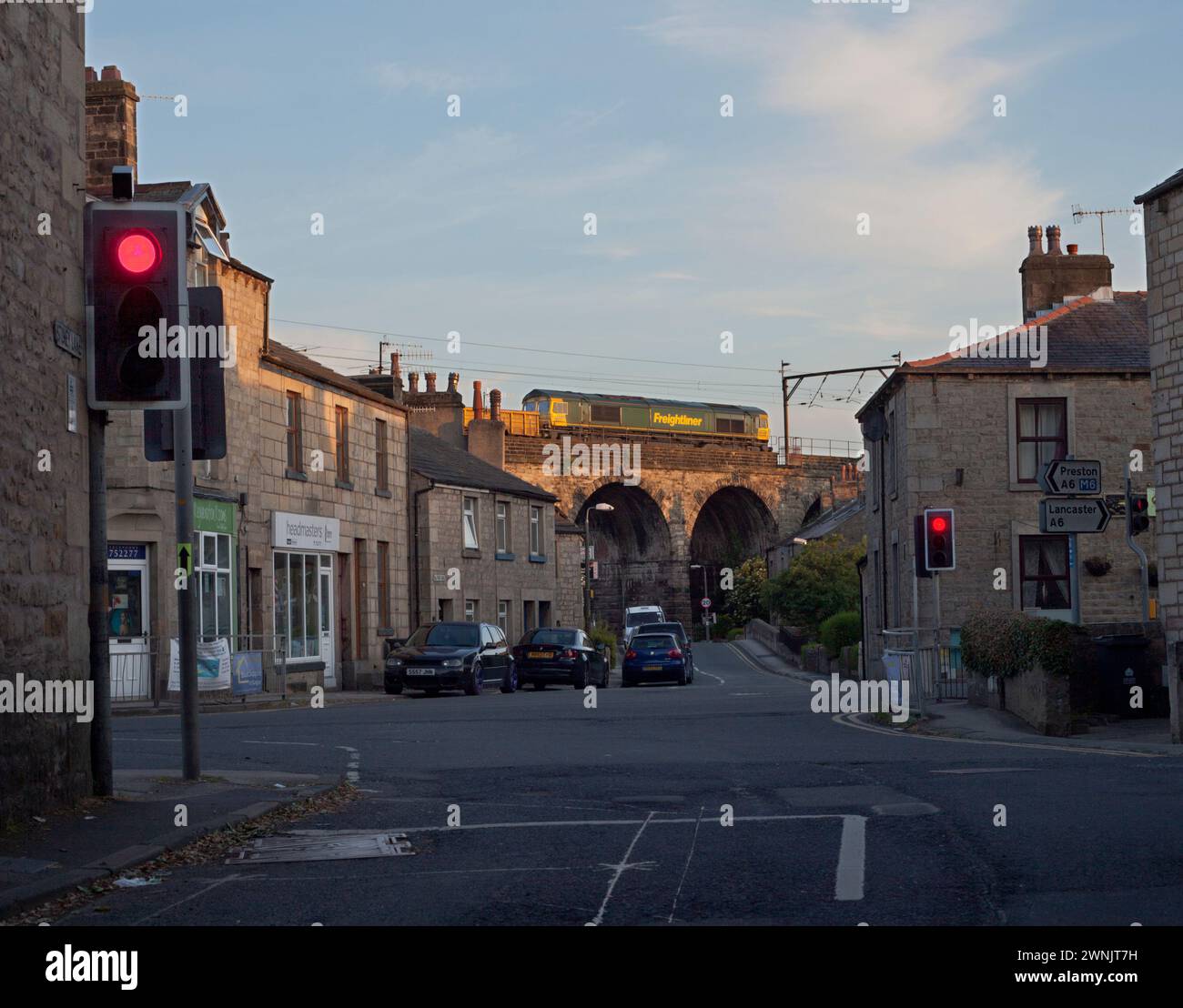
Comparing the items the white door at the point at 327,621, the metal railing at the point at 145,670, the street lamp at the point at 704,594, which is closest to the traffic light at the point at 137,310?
the metal railing at the point at 145,670

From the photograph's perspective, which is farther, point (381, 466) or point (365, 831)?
point (381, 466)

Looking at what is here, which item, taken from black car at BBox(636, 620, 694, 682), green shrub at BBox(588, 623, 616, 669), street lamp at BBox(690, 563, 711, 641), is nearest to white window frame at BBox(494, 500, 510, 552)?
green shrub at BBox(588, 623, 616, 669)

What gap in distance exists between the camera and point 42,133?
10344 millimetres

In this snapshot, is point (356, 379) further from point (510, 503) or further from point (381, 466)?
point (510, 503)

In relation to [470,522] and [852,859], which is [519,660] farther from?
[852,859]

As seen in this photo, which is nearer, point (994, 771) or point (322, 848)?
point (322, 848)

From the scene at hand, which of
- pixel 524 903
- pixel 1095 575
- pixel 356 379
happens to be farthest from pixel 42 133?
pixel 356 379

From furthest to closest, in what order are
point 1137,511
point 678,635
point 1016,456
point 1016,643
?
1. point 678,635
2. point 1016,456
3. point 1016,643
4. point 1137,511

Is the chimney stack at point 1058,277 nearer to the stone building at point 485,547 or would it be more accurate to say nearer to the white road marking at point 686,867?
the stone building at point 485,547

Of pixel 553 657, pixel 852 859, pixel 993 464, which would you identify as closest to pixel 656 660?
pixel 553 657

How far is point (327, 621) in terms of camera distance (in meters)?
34.6

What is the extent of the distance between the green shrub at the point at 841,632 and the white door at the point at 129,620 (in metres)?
19.7

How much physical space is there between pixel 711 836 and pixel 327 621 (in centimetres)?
2642
